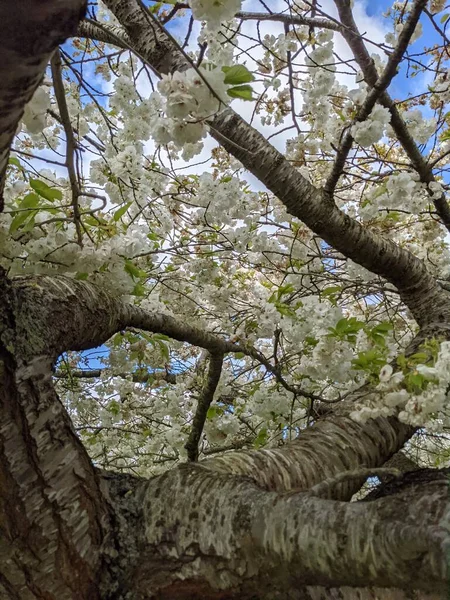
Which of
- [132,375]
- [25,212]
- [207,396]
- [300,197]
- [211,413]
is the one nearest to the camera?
[25,212]

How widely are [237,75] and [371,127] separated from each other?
1.26 metres

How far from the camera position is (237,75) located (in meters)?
0.94

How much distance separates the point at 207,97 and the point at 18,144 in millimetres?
Result: 3256

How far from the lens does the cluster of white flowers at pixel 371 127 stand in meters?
1.92

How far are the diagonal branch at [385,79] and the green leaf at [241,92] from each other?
0.99 meters

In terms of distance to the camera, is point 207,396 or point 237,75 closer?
point 237,75

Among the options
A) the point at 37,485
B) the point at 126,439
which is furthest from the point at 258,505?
the point at 126,439

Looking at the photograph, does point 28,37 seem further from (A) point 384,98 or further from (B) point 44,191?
(A) point 384,98

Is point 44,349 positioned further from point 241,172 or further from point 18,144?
point 18,144

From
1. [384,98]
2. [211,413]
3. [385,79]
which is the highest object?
[384,98]

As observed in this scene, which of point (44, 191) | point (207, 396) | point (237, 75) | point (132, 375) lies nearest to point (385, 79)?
point (237, 75)

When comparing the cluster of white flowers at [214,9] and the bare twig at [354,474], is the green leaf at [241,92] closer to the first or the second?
the cluster of white flowers at [214,9]

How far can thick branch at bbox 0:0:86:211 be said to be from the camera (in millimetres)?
506

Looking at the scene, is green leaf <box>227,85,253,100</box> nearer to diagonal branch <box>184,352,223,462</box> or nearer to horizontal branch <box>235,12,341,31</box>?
horizontal branch <box>235,12,341,31</box>
